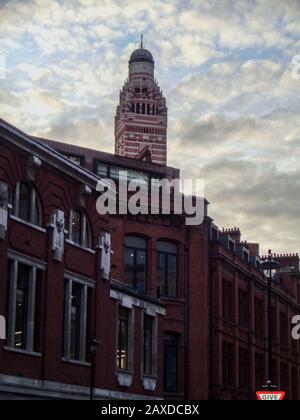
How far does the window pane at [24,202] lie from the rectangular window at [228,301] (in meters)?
22.0

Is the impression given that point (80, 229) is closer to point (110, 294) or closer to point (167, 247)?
point (110, 294)

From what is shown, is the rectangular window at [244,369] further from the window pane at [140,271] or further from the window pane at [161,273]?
the window pane at [140,271]

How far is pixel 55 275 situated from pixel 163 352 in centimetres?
1379

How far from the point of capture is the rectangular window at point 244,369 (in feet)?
185

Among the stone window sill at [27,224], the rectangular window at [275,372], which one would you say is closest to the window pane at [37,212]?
the stone window sill at [27,224]

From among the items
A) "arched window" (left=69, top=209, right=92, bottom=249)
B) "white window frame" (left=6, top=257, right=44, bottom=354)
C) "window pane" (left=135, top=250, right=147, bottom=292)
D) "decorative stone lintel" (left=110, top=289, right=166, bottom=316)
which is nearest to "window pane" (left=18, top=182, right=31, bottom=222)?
"white window frame" (left=6, top=257, right=44, bottom=354)

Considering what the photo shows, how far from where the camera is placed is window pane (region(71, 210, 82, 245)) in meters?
37.4

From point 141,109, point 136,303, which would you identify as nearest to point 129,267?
point 136,303

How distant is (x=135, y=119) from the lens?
551 ft

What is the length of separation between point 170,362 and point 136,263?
5.47 meters

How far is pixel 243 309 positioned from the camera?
192 feet

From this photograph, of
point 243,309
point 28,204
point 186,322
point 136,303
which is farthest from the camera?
point 243,309
